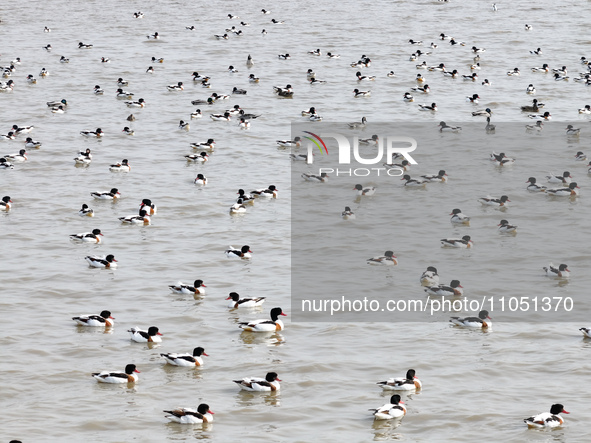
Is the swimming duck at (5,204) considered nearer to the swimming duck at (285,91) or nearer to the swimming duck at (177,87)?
the swimming duck at (177,87)

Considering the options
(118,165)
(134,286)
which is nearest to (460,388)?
(134,286)

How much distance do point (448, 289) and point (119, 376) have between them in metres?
10.6

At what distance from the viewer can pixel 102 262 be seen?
102 ft

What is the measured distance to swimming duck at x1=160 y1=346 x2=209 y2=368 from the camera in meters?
23.9

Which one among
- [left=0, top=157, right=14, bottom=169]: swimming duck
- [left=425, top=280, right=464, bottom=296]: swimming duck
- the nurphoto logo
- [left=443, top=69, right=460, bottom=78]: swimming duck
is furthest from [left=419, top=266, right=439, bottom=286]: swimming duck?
[left=443, top=69, right=460, bottom=78]: swimming duck

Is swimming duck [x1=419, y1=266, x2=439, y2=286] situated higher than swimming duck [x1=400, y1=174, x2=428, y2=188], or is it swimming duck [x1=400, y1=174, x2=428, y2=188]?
swimming duck [x1=400, y1=174, x2=428, y2=188]

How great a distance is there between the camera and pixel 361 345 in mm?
25812

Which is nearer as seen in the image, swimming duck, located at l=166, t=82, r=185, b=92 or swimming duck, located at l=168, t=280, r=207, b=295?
swimming duck, located at l=168, t=280, r=207, b=295

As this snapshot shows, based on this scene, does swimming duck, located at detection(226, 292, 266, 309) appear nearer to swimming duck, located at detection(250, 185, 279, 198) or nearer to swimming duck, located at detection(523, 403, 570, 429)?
swimming duck, located at detection(523, 403, 570, 429)

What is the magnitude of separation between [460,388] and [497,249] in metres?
11.4

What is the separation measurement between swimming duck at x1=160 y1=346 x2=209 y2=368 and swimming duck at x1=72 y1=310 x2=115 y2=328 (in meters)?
2.82

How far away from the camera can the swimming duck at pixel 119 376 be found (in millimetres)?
22797

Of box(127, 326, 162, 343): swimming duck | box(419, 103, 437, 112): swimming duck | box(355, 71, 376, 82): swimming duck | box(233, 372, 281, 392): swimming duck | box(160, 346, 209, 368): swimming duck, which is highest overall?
box(355, 71, 376, 82): swimming duck

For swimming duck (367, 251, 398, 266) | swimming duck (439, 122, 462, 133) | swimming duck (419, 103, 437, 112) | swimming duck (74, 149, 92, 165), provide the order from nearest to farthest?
swimming duck (367, 251, 398, 266) < swimming duck (74, 149, 92, 165) < swimming duck (439, 122, 462, 133) < swimming duck (419, 103, 437, 112)
